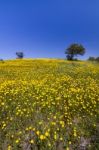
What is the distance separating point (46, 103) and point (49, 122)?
5.41 ft

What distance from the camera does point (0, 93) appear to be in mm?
13406

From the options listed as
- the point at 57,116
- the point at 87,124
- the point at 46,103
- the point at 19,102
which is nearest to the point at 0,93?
the point at 19,102

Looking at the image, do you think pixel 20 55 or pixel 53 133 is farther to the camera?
pixel 20 55

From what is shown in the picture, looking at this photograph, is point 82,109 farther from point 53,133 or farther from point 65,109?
point 53,133

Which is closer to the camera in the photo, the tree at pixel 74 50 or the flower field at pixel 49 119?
the flower field at pixel 49 119

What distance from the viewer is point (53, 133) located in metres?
8.98

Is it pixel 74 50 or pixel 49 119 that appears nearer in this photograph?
pixel 49 119

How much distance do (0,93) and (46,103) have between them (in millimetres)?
3166

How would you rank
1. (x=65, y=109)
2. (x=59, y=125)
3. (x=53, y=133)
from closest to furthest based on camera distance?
(x=53, y=133) → (x=59, y=125) → (x=65, y=109)

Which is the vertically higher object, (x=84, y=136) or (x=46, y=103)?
(x=46, y=103)

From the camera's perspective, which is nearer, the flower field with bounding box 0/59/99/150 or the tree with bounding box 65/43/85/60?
the flower field with bounding box 0/59/99/150

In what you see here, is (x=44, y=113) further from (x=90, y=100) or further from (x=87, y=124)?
(x=90, y=100)

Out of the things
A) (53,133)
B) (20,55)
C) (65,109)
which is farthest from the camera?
(20,55)

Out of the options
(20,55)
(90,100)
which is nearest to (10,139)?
(90,100)
